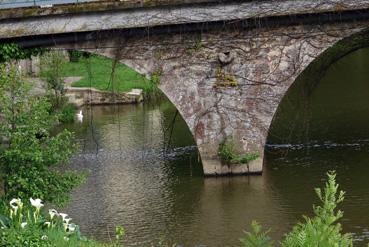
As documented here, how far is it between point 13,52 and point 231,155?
15.6 feet

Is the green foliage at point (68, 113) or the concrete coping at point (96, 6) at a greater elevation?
the concrete coping at point (96, 6)

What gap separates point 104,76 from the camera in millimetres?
31875

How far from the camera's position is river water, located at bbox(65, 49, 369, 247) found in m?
14.5

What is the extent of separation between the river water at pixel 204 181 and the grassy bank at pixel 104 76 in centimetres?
443

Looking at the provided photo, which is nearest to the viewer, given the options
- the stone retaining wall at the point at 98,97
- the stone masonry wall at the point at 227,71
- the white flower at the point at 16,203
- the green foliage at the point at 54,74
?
the white flower at the point at 16,203

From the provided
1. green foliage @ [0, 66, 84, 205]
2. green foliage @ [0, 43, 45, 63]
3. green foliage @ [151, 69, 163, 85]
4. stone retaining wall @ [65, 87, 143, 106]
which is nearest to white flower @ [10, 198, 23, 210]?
green foliage @ [0, 66, 84, 205]

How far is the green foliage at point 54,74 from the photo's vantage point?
26578mm

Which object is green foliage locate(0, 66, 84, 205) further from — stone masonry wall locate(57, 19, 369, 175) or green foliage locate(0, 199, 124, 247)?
stone masonry wall locate(57, 19, 369, 175)

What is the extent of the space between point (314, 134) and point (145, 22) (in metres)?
5.77

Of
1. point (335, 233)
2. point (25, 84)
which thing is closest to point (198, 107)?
point (25, 84)

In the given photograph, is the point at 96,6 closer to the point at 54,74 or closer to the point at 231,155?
the point at 231,155

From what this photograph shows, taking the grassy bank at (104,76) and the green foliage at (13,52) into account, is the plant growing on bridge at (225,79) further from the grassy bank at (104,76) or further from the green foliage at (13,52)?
the grassy bank at (104,76)

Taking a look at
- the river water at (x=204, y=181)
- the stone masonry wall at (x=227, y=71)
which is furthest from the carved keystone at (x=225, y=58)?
the river water at (x=204, y=181)

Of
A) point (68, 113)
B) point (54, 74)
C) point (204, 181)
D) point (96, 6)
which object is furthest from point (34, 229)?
point (54, 74)
